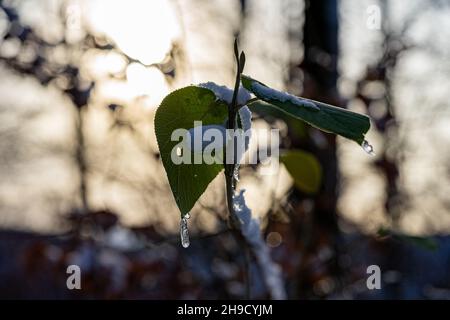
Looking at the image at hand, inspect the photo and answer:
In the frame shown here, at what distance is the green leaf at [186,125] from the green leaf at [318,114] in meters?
0.05

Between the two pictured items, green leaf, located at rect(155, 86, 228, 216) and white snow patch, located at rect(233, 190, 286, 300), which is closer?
green leaf, located at rect(155, 86, 228, 216)

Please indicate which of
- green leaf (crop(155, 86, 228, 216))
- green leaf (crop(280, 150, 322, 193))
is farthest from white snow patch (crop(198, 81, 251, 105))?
green leaf (crop(280, 150, 322, 193))

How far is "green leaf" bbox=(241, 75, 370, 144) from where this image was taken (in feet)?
2.03

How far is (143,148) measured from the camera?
3031 millimetres

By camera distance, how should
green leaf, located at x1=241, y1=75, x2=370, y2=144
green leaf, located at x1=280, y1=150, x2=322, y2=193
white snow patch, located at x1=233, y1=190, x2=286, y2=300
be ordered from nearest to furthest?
green leaf, located at x1=241, y1=75, x2=370, y2=144
white snow patch, located at x1=233, y1=190, x2=286, y2=300
green leaf, located at x1=280, y1=150, x2=322, y2=193

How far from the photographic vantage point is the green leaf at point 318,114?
618 millimetres

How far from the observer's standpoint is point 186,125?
675mm

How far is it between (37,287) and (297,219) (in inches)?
148

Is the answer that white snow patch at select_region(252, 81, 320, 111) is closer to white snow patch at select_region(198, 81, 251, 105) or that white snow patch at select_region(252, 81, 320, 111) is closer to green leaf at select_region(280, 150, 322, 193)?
white snow patch at select_region(198, 81, 251, 105)

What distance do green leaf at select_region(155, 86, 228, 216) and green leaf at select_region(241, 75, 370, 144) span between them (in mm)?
53

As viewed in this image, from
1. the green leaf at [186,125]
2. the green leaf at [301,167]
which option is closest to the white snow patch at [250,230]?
the green leaf at [186,125]

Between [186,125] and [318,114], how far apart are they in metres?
0.14
